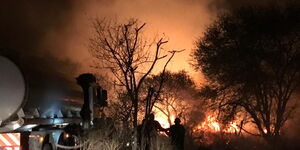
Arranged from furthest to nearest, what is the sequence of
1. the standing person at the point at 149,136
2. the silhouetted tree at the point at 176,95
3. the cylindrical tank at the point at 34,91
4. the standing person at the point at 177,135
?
the silhouetted tree at the point at 176,95 → the standing person at the point at 177,135 → the standing person at the point at 149,136 → the cylindrical tank at the point at 34,91

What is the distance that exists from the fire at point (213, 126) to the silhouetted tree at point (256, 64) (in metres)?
0.85

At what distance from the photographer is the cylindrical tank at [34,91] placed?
26.7 feet

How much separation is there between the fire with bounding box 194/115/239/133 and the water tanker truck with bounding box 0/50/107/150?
1193 cm

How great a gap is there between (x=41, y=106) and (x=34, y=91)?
61cm

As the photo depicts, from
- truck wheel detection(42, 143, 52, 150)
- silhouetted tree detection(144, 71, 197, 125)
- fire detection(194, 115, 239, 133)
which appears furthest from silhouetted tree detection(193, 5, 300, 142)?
truck wheel detection(42, 143, 52, 150)

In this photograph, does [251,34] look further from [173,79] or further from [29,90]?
[29,90]

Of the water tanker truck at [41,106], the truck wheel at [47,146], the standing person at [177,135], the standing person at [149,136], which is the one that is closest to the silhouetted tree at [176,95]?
the standing person at [177,135]

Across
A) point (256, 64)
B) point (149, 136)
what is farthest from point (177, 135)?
point (256, 64)

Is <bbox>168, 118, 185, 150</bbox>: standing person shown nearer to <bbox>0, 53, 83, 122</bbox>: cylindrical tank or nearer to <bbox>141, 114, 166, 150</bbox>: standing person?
<bbox>141, 114, 166, 150</bbox>: standing person

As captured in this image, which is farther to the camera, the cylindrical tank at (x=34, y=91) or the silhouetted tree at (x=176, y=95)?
the silhouetted tree at (x=176, y=95)

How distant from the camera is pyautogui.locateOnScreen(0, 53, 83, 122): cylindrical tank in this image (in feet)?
26.7

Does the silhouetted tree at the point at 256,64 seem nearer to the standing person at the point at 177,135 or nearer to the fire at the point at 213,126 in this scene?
the fire at the point at 213,126

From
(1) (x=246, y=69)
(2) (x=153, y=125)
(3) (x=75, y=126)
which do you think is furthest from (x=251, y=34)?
(3) (x=75, y=126)

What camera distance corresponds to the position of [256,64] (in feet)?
74.2
